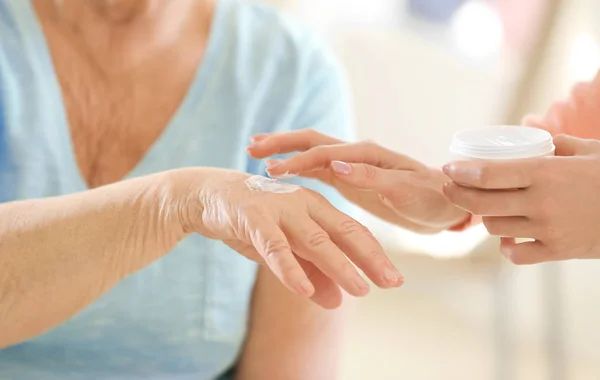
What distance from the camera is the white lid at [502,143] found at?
669 mm

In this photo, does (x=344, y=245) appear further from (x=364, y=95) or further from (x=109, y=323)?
(x=364, y=95)

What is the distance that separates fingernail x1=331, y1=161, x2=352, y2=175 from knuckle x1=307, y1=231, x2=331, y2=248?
10 cm

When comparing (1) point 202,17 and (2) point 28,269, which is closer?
(2) point 28,269

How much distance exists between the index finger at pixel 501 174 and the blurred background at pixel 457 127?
0.65 meters

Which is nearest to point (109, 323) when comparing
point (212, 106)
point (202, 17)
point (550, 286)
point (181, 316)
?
point (181, 316)

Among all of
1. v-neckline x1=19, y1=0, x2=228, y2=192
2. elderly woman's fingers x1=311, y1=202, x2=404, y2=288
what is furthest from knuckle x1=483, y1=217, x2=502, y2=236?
v-neckline x1=19, y1=0, x2=228, y2=192

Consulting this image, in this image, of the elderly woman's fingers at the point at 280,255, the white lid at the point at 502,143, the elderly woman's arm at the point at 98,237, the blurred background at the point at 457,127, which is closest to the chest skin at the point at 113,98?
the elderly woman's arm at the point at 98,237

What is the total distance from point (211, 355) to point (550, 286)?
0.75 m

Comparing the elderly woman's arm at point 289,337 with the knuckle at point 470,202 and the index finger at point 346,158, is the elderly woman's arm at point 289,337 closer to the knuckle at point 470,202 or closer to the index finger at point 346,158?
the index finger at point 346,158

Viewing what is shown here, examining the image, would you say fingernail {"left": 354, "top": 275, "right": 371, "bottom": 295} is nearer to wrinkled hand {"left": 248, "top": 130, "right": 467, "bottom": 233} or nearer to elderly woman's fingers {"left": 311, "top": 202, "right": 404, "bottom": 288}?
elderly woman's fingers {"left": 311, "top": 202, "right": 404, "bottom": 288}

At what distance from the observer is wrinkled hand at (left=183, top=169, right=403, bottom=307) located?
67 centimetres

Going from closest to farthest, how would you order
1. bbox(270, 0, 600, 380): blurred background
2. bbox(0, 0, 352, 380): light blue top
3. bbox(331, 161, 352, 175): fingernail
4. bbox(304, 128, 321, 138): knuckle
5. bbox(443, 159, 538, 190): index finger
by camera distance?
1. bbox(443, 159, 538, 190): index finger
2. bbox(331, 161, 352, 175): fingernail
3. bbox(304, 128, 321, 138): knuckle
4. bbox(0, 0, 352, 380): light blue top
5. bbox(270, 0, 600, 380): blurred background

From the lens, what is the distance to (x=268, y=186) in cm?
75

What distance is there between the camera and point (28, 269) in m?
0.82
